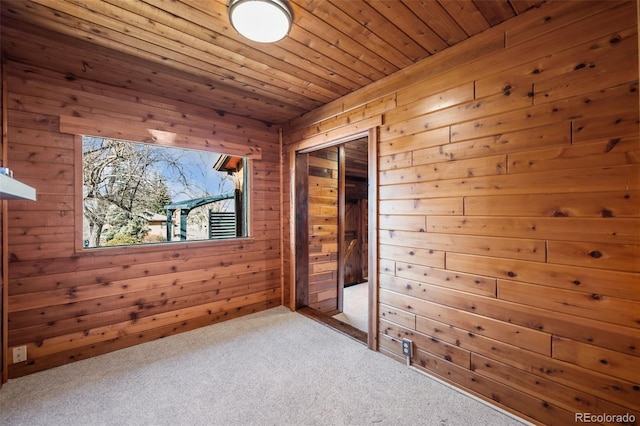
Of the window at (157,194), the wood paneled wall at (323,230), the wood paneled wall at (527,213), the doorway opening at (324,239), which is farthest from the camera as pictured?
the wood paneled wall at (323,230)

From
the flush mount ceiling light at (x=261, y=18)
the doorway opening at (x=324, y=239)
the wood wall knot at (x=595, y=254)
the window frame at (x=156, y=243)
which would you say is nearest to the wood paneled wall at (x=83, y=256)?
the window frame at (x=156, y=243)

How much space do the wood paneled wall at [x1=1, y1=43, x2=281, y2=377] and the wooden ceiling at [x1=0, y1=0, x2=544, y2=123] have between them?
21 centimetres

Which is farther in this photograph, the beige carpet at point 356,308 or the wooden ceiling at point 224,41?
the beige carpet at point 356,308

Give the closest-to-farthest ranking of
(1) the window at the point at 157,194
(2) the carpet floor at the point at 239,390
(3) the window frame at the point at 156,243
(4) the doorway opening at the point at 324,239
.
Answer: (2) the carpet floor at the point at 239,390, (3) the window frame at the point at 156,243, (1) the window at the point at 157,194, (4) the doorway opening at the point at 324,239

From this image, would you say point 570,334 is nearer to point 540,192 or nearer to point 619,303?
point 619,303

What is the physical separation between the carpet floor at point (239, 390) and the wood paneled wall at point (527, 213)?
32 centimetres

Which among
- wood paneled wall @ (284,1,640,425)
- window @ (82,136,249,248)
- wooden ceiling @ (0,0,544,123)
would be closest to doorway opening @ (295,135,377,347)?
window @ (82,136,249,248)

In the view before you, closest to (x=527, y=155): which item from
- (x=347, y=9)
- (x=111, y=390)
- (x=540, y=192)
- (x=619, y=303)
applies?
(x=540, y=192)

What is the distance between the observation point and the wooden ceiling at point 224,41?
1.64 m

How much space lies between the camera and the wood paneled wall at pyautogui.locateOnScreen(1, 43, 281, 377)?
2.20m

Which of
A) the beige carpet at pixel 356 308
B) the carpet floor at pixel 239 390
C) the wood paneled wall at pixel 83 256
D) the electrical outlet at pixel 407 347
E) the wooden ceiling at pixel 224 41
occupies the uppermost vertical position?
the wooden ceiling at pixel 224 41

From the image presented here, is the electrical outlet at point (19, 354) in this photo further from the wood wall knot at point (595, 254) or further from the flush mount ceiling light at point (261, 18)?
the wood wall knot at point (595, 254)

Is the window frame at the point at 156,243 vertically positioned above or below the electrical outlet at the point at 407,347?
above

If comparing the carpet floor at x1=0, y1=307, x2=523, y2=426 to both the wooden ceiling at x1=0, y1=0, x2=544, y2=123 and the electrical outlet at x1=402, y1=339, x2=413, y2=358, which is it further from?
the wooden ceiling at x1=0, y1=0, x2=544, y2=123
